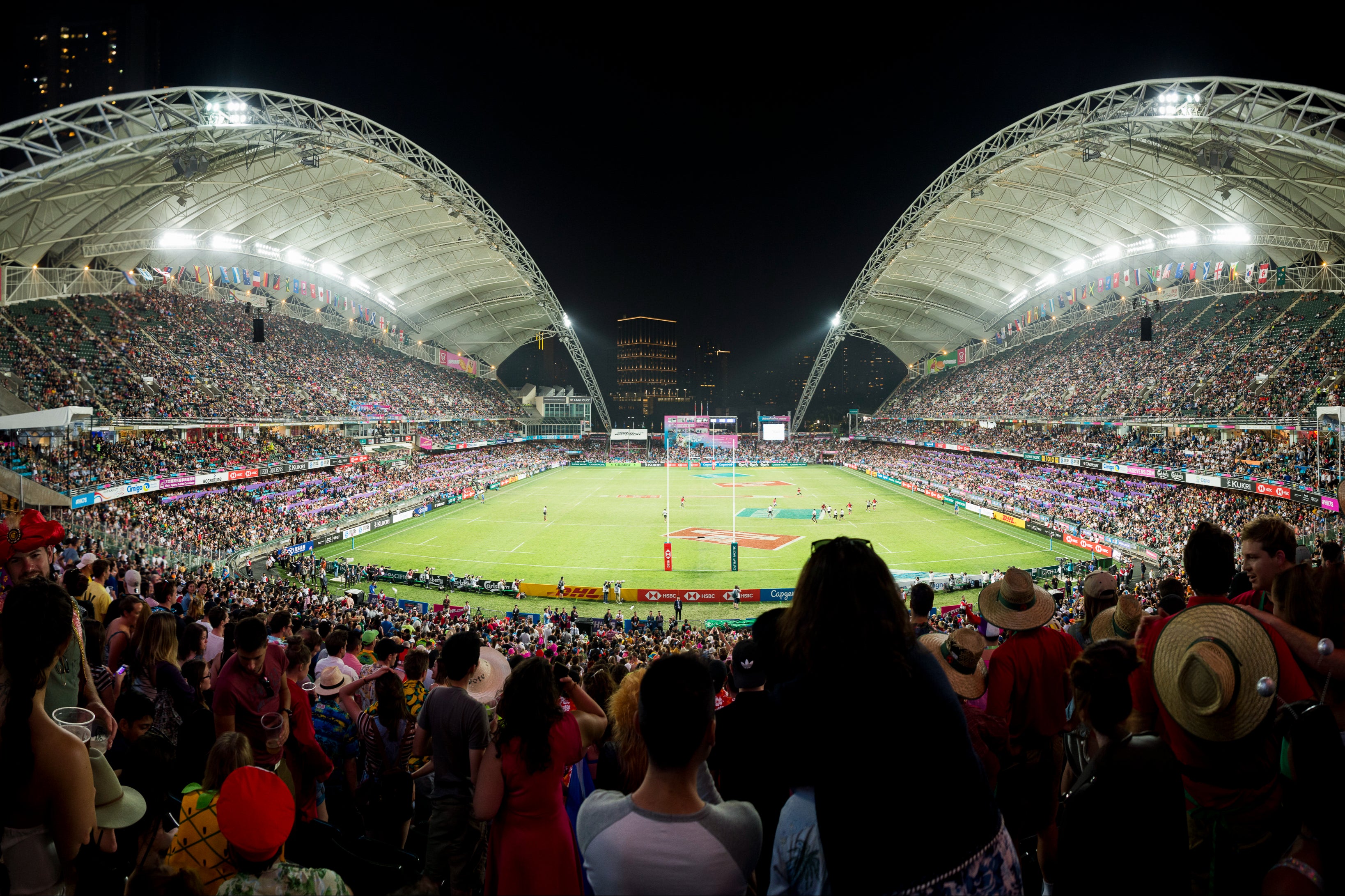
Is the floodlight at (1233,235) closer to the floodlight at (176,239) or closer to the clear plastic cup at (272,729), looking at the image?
the clear plastic cup at (272,729)

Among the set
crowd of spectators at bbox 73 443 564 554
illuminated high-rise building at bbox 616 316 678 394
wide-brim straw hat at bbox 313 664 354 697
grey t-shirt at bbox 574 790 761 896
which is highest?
illuminated high-rise building at bbox 616 316 678 394

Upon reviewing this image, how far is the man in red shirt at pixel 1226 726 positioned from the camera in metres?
2.65

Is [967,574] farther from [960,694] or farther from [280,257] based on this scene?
[280,257]

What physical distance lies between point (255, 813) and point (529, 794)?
1.13 meters

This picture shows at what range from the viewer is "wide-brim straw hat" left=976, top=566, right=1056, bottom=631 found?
4484 mm

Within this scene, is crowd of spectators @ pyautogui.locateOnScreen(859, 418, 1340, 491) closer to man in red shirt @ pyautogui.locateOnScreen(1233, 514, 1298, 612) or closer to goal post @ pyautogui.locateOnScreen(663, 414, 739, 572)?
man in red shirt @ pyautogui.locateOnScreen(1233, 514, 1298, 612)

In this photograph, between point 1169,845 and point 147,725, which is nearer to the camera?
point 1169,845

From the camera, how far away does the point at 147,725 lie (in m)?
4.53

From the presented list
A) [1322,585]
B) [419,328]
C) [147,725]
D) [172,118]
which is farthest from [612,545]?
[419,328]

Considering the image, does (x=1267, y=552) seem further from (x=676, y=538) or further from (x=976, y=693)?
(x=676, y=538)

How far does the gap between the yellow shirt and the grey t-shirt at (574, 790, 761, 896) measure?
28.7 ft

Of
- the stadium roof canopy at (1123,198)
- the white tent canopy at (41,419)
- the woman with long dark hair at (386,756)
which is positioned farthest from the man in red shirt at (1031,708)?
the white tent canopy at (41,419)

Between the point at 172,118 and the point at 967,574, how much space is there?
39.4m

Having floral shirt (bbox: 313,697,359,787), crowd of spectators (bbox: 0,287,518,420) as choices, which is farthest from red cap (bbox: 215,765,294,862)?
crowd of spectators (bbox: 0,287,518,420)
